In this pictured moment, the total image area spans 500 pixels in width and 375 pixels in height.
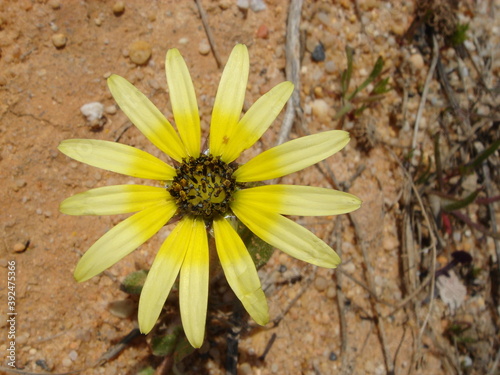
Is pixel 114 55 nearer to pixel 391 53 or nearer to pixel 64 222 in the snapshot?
pixel 64 222

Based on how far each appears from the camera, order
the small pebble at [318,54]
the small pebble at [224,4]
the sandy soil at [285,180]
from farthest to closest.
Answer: the small pebble at [318,54]
the small pebble at [224,4]
the sandy soil at [285,180]

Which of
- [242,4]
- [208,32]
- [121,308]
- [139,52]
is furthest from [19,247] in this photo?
[242,4]

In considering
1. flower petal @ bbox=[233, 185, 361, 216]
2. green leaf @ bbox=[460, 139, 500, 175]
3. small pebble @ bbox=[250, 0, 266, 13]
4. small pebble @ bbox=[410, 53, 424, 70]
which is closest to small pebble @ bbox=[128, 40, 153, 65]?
small pebble @ bbox=[250, 0, 266, 13]

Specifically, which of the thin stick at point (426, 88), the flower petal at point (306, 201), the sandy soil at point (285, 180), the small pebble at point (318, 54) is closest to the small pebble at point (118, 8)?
the sandy soil at point (285, 180)

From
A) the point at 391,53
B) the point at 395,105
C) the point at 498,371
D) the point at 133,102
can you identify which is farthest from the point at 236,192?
the point at 498,371

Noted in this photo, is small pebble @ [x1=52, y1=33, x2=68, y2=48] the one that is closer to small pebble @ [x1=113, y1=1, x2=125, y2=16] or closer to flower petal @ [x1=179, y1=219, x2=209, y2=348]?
small pebble @ [x1=113, y1=1, x2=125, y2=16]

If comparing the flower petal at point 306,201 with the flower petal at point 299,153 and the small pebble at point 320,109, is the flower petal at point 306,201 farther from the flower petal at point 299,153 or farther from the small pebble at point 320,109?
the small pebble at point 320,109

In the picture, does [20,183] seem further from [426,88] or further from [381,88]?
[426,88]
